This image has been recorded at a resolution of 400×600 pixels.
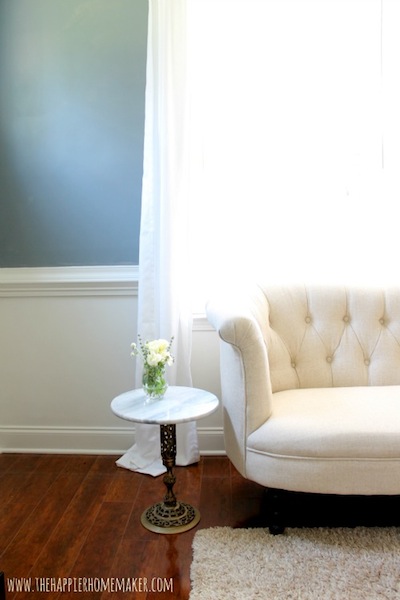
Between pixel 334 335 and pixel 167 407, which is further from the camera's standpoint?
pixel 334 335

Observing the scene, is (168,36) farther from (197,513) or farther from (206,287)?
(197,513)

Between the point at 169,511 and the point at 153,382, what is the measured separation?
52 centimetres

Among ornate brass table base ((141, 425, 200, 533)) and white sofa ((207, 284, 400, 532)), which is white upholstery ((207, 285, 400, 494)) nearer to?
white sofa ((207, 284, 400, 532))

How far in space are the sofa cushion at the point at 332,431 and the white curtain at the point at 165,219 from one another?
737 mm

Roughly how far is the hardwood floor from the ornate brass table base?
0.03 meters

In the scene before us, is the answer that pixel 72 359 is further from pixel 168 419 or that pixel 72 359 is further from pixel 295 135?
pixel 295 135

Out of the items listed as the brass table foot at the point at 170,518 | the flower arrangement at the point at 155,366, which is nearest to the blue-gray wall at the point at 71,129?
the flower arrangement at the point at 155,366

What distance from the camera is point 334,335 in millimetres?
2430

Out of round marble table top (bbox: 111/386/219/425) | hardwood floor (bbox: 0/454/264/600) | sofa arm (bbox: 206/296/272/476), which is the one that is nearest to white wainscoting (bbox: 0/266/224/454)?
hardwood floor (bbox: 0/454/264/600)

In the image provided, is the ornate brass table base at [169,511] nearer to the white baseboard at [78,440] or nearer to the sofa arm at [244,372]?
the sofa arm at [244,372]

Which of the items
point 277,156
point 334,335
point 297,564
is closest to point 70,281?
point 277,156

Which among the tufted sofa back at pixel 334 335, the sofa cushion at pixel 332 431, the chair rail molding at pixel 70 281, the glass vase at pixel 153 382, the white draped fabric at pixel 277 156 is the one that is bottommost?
the sofa cushion at pixel 332 431

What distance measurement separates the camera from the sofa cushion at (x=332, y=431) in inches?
73.1

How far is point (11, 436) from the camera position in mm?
2906
